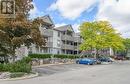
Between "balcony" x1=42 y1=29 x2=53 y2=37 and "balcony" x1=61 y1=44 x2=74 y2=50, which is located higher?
"balcony" x1=42 y1=29 x2=53 y2=37

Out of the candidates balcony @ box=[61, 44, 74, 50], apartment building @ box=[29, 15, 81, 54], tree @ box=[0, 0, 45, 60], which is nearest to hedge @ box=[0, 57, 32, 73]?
tree @ box=[0, 0, 45, 60]

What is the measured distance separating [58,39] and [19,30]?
4403 centimetres

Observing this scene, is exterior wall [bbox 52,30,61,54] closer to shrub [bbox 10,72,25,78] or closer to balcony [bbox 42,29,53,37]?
balcony [bbox 42,29,53,37]

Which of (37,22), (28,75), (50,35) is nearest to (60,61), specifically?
(50,35)

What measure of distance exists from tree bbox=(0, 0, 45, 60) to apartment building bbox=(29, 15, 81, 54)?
94.3 feet

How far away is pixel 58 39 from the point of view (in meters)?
75.1

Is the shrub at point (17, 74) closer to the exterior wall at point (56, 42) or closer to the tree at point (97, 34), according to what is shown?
the tree at point (97, 34)

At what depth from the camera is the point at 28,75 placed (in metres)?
28.3

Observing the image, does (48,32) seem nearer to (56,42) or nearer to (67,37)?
(56,42)

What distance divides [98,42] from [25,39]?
42.0 metres

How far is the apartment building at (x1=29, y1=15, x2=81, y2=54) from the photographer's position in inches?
2639

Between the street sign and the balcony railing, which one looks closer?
the street sign

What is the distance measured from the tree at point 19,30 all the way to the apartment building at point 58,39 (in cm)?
2874

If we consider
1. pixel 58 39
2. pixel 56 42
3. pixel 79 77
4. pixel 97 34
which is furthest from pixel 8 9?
pixel 58 39
